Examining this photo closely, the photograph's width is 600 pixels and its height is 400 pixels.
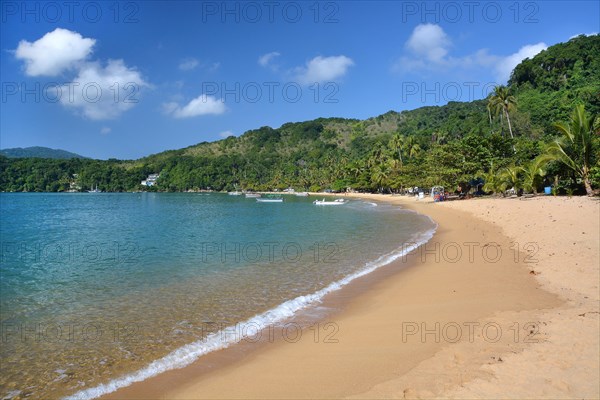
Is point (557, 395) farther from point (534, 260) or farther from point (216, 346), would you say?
point (534, 260)

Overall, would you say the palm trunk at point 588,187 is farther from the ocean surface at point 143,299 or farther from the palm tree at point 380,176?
the palm tree at point 380,176

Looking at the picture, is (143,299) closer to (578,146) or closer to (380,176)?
(578,146)

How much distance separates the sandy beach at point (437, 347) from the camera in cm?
503

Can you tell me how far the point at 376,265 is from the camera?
1438 centimetres

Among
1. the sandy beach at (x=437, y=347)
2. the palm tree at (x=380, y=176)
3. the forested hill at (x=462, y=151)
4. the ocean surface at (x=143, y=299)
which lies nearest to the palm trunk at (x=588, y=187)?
the forested hill at (x=462, y=151)

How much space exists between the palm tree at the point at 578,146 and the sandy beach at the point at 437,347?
71.7ft

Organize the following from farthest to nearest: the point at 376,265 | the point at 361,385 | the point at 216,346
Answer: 1. the point at 376,265
2. the point at 216,346
3. the point at 361,385

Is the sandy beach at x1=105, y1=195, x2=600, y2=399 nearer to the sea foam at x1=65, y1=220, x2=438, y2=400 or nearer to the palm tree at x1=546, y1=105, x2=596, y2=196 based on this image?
the sea foam at x1=65, y1=220, x2=438, y2=400

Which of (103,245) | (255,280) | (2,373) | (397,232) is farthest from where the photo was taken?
(397,232)

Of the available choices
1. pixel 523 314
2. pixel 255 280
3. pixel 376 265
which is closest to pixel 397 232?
pixel 376 265

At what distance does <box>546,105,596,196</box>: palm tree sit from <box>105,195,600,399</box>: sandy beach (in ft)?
71.7

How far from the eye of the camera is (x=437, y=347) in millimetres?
6375

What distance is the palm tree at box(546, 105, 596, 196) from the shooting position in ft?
94.7

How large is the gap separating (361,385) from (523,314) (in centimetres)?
426
